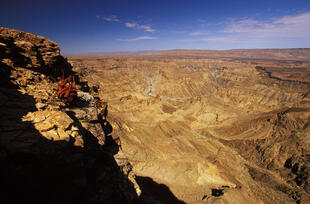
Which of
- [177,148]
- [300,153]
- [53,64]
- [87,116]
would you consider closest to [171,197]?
[177,148]

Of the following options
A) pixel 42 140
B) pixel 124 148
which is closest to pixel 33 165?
pixel 42 140

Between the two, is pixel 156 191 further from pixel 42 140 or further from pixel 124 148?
pixel 42 140

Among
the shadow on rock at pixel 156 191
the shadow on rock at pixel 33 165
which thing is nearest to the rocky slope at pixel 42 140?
the shadow on rock at pixel 33 165

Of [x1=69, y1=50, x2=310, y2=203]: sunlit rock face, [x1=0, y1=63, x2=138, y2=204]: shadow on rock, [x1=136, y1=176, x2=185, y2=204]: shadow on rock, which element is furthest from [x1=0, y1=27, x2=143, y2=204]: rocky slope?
[x1=69, y1=50, x2=310, y2=203]: sunlit rock face

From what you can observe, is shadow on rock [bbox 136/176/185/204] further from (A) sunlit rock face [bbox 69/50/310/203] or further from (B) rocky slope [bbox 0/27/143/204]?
(B) rocky slope [bbox 0/27/143/204]

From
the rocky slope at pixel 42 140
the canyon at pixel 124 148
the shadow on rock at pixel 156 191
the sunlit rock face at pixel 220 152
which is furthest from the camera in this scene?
the sunlit rock face at pixel 220 152

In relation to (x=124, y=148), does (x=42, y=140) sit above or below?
A: above

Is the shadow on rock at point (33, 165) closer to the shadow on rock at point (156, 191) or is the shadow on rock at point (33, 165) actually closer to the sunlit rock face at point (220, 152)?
the sunlit rock face at point (220, 152)

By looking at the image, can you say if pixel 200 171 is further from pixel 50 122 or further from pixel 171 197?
pixel 50 122

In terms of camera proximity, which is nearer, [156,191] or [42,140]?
[42,140]
